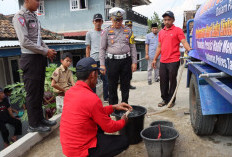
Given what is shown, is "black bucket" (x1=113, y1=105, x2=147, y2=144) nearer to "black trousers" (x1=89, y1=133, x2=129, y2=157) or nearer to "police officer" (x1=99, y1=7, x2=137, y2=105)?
"black trousers" (x1=89, y1=133, x2=129, y2=157)

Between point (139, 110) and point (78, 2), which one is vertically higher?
point (78, 2)

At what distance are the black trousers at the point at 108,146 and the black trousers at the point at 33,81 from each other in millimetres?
1309

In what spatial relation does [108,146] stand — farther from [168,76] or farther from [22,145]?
[168,76]

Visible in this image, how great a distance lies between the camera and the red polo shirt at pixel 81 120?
1.92 metres

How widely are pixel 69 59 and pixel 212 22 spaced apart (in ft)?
8.97

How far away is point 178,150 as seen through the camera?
277 cm

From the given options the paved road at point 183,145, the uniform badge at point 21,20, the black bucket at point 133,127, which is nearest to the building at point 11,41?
the uniform badge at point 21,20

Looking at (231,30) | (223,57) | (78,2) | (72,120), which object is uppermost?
(78,2)

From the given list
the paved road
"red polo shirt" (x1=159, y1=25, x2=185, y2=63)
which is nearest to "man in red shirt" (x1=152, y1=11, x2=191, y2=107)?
"red polo shirt" (x1=159, y1=25, x2=185, y2=63)

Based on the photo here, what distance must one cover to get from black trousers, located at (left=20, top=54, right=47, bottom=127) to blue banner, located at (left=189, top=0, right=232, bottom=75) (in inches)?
89.2

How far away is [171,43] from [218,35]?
7.43 feet

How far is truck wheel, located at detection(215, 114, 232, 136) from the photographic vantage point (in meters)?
2.80

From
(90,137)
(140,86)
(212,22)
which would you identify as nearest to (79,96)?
(90,137)

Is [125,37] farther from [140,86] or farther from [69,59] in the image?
[140,86]
